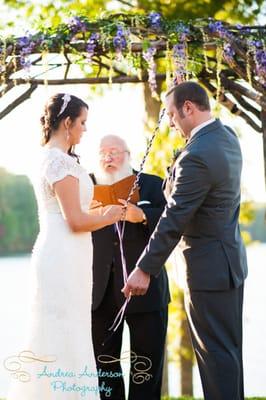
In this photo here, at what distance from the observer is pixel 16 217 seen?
91.8 feet

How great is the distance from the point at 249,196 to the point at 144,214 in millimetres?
4963

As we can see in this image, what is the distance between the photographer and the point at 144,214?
4.78m

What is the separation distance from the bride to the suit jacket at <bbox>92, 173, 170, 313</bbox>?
1.82 ft

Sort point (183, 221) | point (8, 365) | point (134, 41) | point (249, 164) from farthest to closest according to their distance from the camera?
point (249, 164), point (134, 41), point (8, 365), point (183, 221)

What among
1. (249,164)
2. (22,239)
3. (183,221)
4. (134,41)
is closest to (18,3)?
(249,164)

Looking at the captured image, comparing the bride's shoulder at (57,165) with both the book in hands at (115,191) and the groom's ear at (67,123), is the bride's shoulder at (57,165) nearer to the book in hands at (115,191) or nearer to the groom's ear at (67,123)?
the groom's ear at (67,123)

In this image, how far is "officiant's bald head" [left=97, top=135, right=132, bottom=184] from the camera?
16.1ft

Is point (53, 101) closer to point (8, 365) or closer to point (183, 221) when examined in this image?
point (183, 221)

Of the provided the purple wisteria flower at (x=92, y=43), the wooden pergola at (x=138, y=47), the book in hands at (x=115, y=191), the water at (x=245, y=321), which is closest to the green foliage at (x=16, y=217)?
the water at (x=245, y=321)

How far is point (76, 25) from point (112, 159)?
96cm

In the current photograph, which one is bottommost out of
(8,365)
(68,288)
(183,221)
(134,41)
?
(8,365)

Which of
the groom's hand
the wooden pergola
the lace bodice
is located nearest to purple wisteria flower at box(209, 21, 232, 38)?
the wooden pergola

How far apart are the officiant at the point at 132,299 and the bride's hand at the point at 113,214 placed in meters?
0.44

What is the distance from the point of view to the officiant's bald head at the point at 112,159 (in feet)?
16.1
